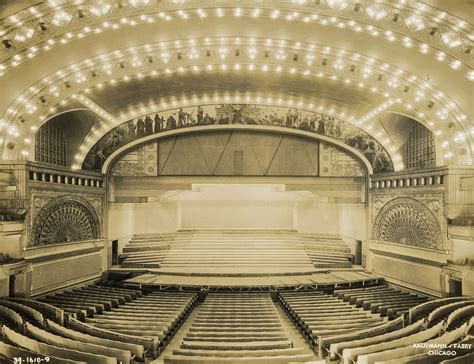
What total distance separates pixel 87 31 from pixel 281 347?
9082mm

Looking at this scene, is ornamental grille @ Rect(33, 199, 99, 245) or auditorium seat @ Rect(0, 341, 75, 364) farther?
ornamental grille @ Rect(33, 199, 99, 245)

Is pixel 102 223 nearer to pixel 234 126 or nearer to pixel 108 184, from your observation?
pixel 108 184

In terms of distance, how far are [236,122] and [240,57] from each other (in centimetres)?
563

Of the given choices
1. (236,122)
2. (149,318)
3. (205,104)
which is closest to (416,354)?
(149,318)

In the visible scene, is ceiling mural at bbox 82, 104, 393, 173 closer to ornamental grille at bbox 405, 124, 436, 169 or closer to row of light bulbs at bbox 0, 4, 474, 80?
Result: ornamental grille at bbox 405, 124, 436, 169

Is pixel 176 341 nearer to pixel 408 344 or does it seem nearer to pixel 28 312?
pixel 28 312

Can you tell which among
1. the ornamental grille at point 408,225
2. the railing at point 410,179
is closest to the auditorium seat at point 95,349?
the ornamental grille at point 408,225

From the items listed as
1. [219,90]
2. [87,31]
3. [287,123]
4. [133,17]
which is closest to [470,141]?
[287,123]

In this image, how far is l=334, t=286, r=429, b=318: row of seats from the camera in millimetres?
10703

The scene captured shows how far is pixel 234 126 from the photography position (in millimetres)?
17609

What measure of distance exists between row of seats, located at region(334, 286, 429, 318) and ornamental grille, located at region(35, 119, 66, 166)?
12.4m

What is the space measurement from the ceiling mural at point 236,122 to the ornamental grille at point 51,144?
129 centimetres

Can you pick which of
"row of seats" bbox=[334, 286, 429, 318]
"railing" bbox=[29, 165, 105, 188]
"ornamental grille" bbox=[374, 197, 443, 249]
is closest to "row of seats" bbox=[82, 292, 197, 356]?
"row of seats" bbox=[334, 286, 429, 318]

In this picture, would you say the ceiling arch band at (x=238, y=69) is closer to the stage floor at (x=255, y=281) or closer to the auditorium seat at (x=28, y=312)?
the auditorium seat at (x=28, y=312)
